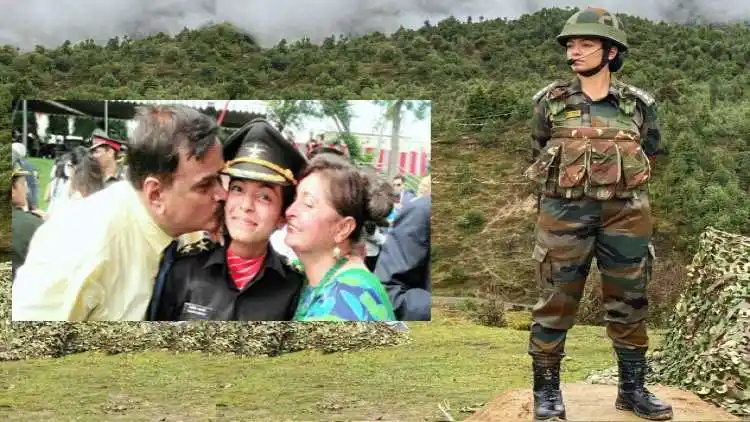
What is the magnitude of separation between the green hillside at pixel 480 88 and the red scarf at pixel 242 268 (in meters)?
7.92

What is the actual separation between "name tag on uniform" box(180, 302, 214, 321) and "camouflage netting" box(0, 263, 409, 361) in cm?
27

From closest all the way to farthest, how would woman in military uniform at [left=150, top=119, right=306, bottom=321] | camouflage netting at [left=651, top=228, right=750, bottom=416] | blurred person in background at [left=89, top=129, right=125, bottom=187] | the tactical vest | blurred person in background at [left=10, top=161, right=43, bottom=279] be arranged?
the tactical vest → camouflage netting at [left=651, top=228, right=750, bottom=416] → woman in military uniform at [left=150, top=119, right=306, bottom=321] → blurred person in background at [left=89, top=129, right=125, bottom=187] → blurred person in background at [left=10, top=161, right=43, bottom=279]

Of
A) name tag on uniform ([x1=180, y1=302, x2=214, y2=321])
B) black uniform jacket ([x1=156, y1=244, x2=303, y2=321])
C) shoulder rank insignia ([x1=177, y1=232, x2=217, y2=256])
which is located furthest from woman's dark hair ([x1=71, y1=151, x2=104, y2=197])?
name tag on uniform ([x1=180, y1=302, x2=214, y2=321])

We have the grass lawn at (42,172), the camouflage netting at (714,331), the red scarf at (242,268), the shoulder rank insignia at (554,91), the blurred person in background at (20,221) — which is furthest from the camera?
the grass lawn at (42,172)

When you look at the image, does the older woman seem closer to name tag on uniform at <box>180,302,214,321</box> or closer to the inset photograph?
the inset photograph

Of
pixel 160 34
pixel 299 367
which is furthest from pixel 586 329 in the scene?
pixel 160 34

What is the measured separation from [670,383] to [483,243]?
15.6 metres

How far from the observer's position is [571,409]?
5293mm

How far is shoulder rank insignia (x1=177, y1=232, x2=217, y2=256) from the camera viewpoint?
11258mm

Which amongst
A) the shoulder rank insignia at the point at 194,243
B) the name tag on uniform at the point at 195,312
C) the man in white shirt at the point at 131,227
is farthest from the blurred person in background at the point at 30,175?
the name tag on uniform at the point at 195,312

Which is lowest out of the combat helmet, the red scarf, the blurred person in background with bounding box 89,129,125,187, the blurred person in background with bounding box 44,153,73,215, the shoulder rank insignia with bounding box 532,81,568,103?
the red scarf

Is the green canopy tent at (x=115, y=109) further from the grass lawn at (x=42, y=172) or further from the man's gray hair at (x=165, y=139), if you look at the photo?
the grass lawn at (x=42, y=172)

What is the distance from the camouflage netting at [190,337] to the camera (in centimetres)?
1179

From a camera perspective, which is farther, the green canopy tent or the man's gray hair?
the green canopy tent
